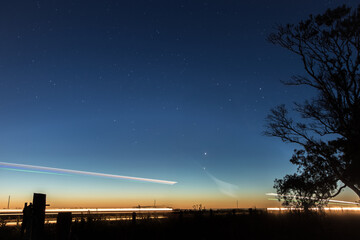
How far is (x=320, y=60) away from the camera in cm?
2191

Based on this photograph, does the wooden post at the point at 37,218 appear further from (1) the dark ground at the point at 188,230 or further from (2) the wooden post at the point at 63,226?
(1) the dark ground at the point at 188,230

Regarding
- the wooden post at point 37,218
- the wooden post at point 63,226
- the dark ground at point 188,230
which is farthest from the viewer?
the dark ground at point 188,230

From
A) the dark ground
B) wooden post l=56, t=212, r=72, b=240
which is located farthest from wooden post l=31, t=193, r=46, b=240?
the dark ground

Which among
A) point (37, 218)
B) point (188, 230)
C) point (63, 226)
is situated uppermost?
point (37, 218)

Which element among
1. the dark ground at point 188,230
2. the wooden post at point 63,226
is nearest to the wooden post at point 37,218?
the wooden post at point 63,226

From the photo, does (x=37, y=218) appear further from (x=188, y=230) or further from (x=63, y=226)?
(x=188, y=230)

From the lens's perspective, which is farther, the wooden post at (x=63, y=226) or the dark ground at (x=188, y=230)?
the dark ground at (x=188, y=230)

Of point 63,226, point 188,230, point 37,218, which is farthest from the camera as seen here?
point 188,230

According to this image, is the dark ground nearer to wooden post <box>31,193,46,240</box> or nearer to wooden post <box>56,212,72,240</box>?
wooden post <box>56,212,72,240</box>

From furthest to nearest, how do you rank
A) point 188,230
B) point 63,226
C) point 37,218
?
point 188,230 < point 63,226 < point 37,218

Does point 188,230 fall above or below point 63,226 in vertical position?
below

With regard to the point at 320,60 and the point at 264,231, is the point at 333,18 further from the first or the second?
the point at 264,231

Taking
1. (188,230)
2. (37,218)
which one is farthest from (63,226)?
(188,230)

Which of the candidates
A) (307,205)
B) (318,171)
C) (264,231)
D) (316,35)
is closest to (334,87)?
(316,35)
